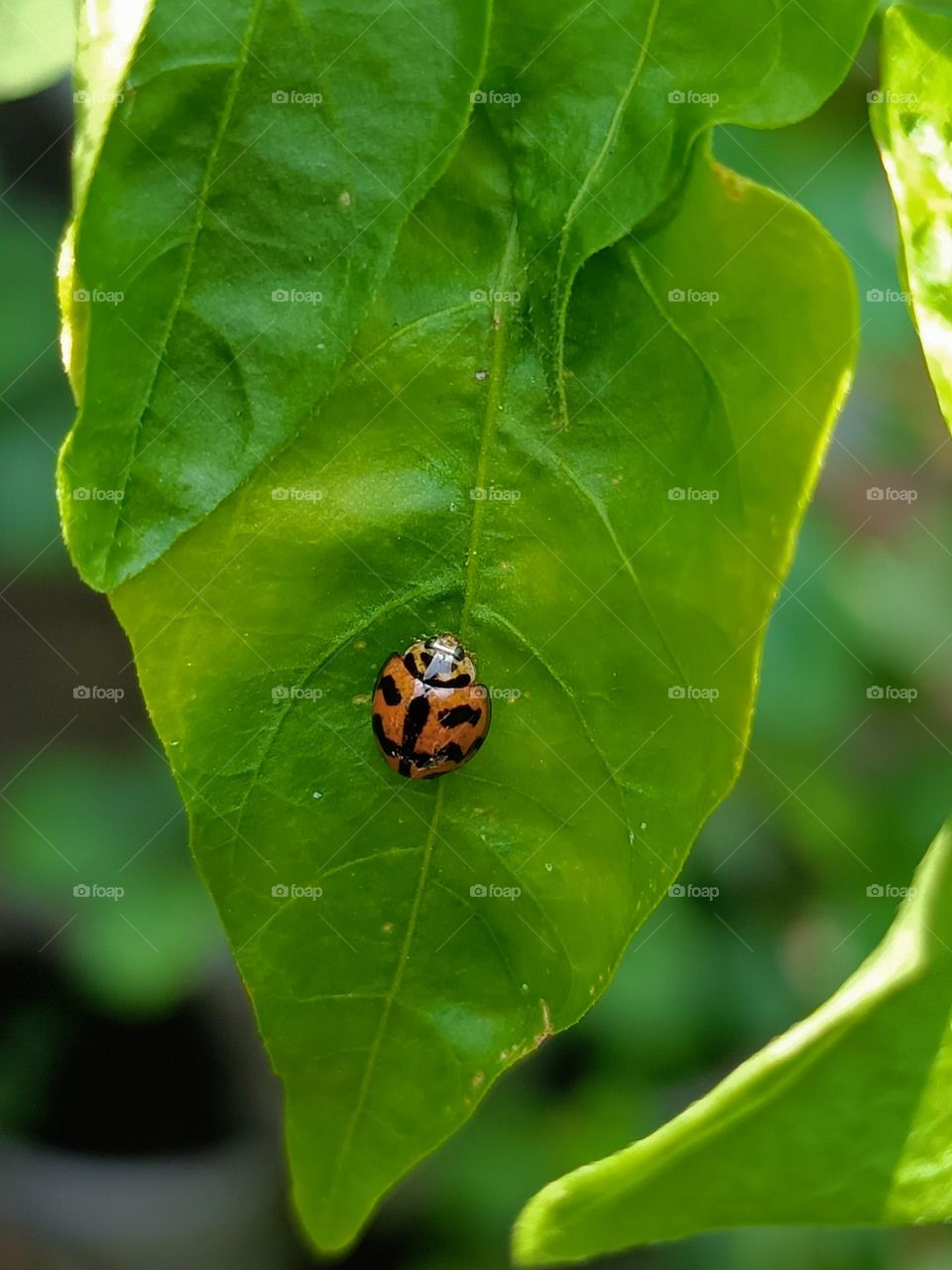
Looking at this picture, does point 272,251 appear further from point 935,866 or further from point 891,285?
point 891,285

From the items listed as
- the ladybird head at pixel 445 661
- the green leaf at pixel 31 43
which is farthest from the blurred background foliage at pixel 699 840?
the ladybird head at pixel 445 661

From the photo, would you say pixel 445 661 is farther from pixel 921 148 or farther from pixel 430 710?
pixel 921 148

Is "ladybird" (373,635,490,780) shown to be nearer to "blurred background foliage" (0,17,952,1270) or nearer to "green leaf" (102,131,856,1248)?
"green leaf" (102,131,856,1248)

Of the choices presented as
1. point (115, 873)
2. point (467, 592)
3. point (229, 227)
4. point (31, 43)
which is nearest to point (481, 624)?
point (467, 592)

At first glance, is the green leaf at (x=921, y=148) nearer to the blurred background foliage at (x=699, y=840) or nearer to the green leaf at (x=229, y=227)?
the green leaf at (x=229, y=227)

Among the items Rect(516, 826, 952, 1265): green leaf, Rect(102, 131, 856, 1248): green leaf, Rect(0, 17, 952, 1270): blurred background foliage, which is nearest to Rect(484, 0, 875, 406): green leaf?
Rect(102, 131, 856, 1248): green leaf

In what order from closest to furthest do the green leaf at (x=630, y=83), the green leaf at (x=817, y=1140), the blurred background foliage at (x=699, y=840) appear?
the green leaf at (x=817, y=1140), the green leaf at (x=630, y=83), the blurred background foliage at (x=699, y=840)
